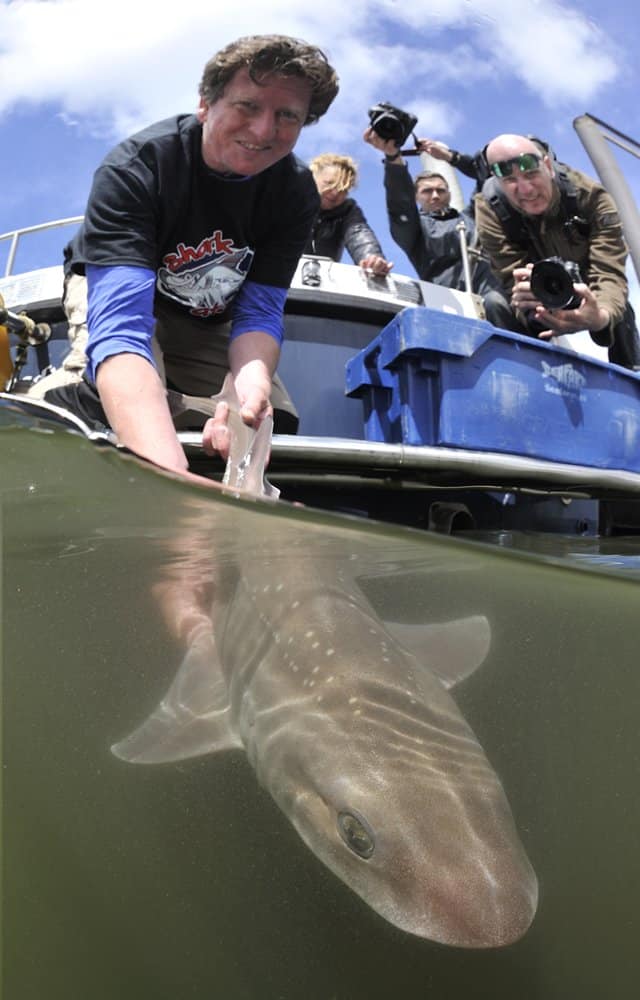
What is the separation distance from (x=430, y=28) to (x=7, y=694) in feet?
3.25

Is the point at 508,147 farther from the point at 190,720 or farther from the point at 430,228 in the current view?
the point at 190,720

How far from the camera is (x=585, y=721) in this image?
563 millimetres

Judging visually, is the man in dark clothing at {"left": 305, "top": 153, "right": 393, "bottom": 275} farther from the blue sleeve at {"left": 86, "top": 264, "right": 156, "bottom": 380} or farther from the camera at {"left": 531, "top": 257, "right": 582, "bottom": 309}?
the camera at {"left": 531, "top": 257, "right": 582, "bottom": 309}

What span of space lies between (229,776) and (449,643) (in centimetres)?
16

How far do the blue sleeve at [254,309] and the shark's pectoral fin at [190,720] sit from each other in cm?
93

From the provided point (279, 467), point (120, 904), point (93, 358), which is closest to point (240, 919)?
point (120, 904)

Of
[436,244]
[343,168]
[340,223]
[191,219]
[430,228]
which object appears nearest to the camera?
[191,219]

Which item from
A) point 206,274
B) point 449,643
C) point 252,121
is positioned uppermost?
point 252,121

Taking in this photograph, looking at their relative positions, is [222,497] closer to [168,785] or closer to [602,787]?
[168,785]

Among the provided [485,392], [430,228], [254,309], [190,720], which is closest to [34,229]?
[254,309]

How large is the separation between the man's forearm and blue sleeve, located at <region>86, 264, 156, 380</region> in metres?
0.02

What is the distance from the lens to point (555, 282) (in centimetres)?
214

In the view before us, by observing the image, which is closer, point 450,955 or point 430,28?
point 450,955

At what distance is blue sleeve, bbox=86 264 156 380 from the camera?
112cm
